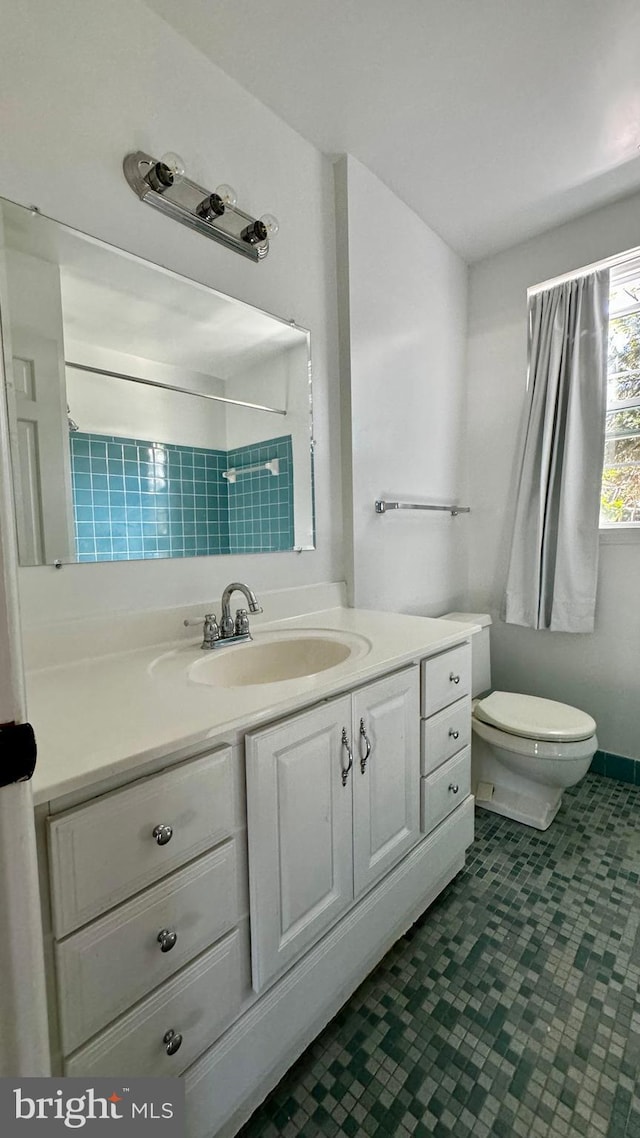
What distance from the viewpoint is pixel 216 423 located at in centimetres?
136

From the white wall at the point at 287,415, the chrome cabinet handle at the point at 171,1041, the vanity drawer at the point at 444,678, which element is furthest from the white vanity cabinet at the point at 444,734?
the chrome cabinet handle at the point at 171,1041

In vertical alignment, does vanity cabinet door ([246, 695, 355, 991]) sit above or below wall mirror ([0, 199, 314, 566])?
below

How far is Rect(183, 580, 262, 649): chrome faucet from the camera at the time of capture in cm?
118

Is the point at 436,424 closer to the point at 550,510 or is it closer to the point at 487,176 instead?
the point at 550,510

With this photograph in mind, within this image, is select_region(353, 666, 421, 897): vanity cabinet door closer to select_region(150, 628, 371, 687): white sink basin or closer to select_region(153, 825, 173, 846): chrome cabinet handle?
select_region(150, 628, 371, 687): white sink basin

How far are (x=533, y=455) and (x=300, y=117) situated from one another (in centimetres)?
156

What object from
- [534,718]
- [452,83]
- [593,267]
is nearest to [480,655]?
[534,718]

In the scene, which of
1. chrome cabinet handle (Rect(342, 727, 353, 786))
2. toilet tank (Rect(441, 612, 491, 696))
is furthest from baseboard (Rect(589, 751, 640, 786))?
chrome cabinet handle (Rect(342, 727, 353, 786))

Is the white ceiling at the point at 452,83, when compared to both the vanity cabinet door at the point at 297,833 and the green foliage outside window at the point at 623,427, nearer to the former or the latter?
the green foliage outside window at the point at 623,427

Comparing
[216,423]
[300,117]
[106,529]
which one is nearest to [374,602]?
[216,423]

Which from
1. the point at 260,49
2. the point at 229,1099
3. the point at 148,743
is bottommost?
the point at 229,1099

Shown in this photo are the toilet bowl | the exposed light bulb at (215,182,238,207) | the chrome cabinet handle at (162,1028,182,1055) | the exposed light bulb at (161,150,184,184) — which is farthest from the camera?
the toilet bowl

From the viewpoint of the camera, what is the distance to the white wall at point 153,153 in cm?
95

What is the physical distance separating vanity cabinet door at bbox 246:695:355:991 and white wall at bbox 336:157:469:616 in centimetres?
86
